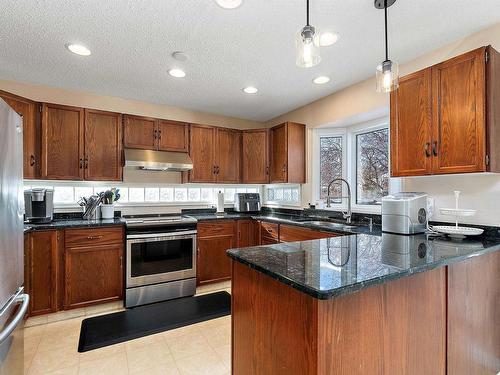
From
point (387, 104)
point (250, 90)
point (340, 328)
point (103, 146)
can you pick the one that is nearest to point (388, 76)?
point (387, 104)

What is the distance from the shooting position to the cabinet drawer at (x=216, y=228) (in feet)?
11.2

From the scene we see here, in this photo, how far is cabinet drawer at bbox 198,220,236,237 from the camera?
3.41 meters

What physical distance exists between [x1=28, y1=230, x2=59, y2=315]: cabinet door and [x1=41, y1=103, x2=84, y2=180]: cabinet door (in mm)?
733

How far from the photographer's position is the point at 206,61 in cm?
248

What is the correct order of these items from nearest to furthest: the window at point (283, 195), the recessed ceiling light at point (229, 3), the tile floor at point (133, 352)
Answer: the recessed ceiling light at point (229, 3) → the tile floor at point (133, 352) → the window at point (283, 195)

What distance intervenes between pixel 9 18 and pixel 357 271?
2738 mm

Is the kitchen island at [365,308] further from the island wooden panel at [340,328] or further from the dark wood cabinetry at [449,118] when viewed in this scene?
the dark wood cabinetry at [449,118]

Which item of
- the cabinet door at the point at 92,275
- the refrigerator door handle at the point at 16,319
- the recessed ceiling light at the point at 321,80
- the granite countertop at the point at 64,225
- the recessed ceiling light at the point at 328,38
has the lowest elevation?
the cabinet door at the point at 92,275

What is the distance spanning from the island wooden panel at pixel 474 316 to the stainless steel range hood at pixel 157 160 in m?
2.99

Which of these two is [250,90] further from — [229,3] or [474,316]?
[474,316]

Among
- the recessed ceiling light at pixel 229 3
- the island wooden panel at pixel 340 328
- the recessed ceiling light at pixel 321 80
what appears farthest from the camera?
the recessed ceiling light at pixel 321 80

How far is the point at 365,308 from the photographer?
106cm

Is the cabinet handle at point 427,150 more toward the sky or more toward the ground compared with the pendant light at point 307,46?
more toward the ground

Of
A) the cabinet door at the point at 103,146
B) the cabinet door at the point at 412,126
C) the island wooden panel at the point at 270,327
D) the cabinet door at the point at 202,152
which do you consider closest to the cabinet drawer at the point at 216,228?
the cabinet door at the point at 202,152
